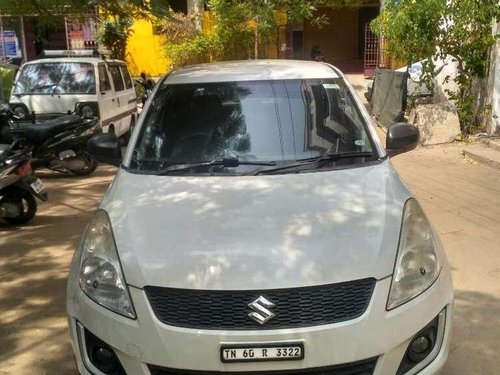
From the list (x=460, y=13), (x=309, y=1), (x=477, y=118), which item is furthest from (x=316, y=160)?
(x=309, y=1)

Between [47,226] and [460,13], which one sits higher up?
[460,13]

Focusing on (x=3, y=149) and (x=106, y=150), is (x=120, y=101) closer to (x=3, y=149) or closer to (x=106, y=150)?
(x=3, y=149)

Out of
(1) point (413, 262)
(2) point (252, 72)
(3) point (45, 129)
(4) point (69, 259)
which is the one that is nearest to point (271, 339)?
(1) point (413, 262)

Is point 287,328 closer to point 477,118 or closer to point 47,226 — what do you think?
point 47,226

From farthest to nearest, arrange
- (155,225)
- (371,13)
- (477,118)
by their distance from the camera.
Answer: (371,13)
(477,118)
(155,225)

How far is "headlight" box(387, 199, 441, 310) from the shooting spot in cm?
259

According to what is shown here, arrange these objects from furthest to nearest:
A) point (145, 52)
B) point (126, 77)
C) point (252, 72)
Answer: point (145, 52)
point (126, 77)
point (252, 72)

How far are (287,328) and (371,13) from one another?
26.2 meters

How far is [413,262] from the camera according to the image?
271cm

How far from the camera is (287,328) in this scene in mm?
2447

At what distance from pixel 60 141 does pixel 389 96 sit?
6929 mm

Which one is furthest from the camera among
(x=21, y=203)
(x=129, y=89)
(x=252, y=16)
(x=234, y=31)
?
(x=234, y=31)

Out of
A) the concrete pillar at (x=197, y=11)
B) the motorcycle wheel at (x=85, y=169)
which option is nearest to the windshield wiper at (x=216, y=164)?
the motorcycle wheel at (x=85, y=169)

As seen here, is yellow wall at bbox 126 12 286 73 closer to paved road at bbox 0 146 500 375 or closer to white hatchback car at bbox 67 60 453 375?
paved road at bbox 0 146 500 375
